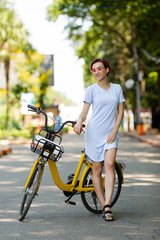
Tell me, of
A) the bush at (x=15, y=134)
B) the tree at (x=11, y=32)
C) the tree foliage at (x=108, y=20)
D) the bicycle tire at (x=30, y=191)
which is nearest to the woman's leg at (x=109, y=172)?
the bicycle tire at (x=30, y=191)

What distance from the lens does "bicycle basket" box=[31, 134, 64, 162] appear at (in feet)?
18.5

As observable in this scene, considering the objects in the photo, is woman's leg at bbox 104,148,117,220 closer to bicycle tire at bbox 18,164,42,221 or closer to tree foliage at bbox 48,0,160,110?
bicycle tire at bbox 18,164,42,221

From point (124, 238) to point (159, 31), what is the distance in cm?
1739

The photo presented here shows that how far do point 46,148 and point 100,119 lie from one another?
0.72m

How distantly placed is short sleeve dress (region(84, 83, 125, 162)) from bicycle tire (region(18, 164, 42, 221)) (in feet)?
2.10

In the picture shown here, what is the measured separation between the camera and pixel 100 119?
570cm

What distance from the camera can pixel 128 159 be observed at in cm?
1428

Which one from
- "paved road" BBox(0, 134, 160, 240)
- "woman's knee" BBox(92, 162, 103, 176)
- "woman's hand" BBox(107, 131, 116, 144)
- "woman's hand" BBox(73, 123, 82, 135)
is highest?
"woman's hand" BBox(73, 123, 82, 135)

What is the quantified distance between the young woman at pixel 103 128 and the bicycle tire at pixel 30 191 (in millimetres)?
636

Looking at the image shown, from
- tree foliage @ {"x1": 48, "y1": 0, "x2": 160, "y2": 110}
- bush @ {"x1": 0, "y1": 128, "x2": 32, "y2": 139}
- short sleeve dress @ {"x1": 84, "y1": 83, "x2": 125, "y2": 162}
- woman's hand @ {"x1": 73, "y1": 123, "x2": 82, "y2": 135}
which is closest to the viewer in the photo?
woman's hand @ {"x1": 73, "y1": 123, "x2": 82, "y2": 135}

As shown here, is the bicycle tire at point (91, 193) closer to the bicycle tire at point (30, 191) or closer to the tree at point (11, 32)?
the bicycle tire at point (30, 191)

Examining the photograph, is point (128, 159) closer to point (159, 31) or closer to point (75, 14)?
point (159, 31)

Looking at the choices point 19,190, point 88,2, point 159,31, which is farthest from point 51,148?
point 159,31

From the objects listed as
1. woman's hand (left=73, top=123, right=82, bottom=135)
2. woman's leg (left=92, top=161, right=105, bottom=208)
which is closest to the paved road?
woman's leg (left=92, top=161, right=105, bottom=208)
